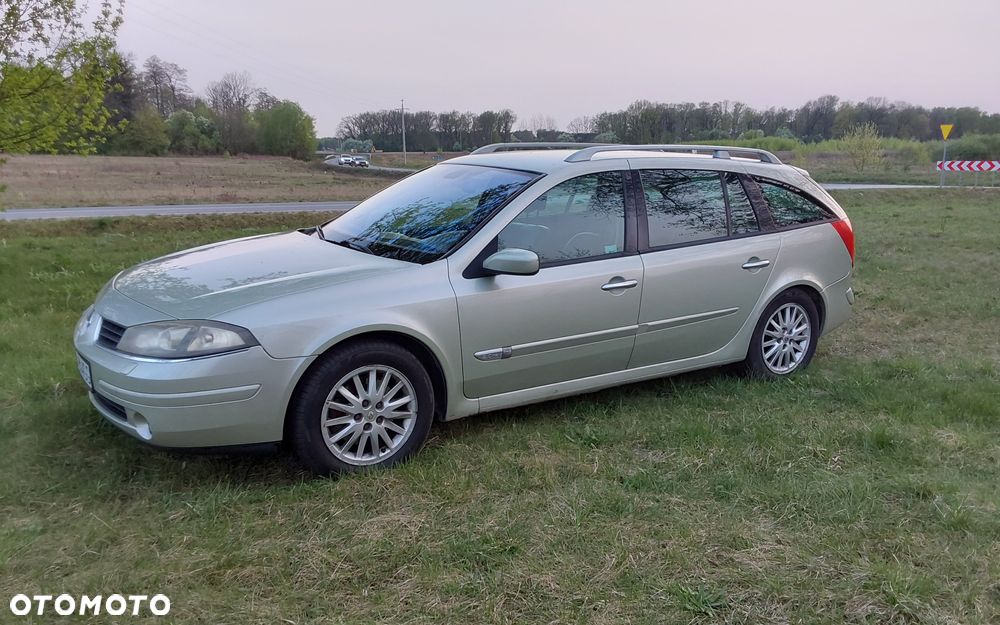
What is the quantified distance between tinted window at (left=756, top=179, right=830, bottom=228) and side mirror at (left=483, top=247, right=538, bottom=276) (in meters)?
2.22

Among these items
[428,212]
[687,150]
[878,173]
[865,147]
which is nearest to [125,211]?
[428,212]

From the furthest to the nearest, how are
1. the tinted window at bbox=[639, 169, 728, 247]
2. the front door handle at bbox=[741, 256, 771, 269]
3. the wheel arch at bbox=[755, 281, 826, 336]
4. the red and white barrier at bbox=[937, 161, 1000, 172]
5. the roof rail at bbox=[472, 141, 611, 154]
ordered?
1. the red and white barrier at bbox=[937, 161, 1000, 172]
2. the roof rail at bbox=[472, 141, 611, 154]
3. the wheel arch at bbox=[755, 281, 826, 336]
4. the front door handle at bbox=[741, 256, 771, 269]
5. the tinted window at bbox=[639, 169, 728, 247]

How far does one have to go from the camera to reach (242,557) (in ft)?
9.39

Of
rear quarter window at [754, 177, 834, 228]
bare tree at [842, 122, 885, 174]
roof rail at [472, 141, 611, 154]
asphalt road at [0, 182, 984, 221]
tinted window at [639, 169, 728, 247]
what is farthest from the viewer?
bare tree at [842, 122, 885, 174]

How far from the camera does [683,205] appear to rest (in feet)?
15.5

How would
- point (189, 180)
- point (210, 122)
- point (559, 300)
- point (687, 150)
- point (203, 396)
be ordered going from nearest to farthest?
point (203, 396), point (559, 300), point (687, 150), point (189, 180), point (210, 122)

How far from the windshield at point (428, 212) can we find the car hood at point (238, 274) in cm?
17

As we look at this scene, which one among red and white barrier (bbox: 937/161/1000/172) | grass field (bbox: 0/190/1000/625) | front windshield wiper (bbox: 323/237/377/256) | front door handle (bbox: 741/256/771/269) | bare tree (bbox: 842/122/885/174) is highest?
bare tree (bbox: 842/122/885/174)

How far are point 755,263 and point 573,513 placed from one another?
2478mm

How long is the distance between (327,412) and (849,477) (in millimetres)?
2590

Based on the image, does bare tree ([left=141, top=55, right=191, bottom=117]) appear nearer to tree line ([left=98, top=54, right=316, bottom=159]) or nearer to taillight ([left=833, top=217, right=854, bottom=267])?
tree line ([left=98, top=54, right=316, bottom=159])

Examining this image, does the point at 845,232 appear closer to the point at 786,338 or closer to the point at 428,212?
the point at 786,338

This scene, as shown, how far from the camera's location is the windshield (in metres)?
4.05

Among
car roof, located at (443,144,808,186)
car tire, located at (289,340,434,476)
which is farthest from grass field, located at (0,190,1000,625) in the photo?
car roof, located at (443,144,808,186)
